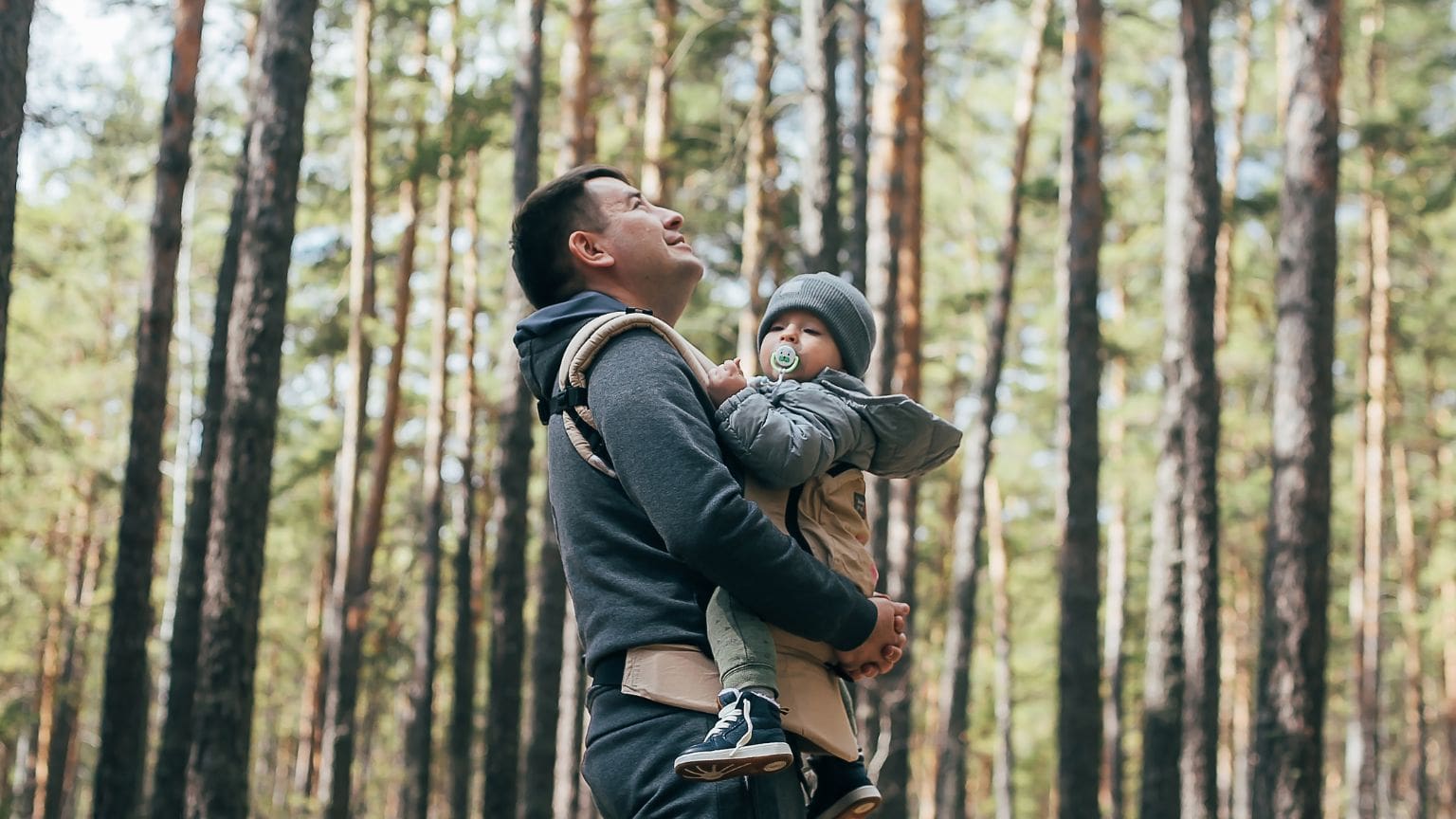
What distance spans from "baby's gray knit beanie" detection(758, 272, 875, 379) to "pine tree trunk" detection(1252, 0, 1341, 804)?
7716 mm

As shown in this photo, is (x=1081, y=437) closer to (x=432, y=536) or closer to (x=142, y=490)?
(x=142, y=490)

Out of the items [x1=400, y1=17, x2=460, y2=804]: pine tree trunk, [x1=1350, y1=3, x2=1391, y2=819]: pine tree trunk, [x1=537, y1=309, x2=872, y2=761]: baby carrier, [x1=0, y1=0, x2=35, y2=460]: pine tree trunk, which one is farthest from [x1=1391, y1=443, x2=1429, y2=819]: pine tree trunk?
[x1=537, y1=309, x2=872, y2=761]: baby carrier

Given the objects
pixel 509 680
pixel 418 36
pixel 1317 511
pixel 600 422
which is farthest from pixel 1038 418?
pixel 600 422

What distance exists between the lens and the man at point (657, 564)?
2.34 meters

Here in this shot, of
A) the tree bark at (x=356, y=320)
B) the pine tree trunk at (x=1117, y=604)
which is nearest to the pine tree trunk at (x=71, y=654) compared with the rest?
the tree bark at (x=356, y=320)

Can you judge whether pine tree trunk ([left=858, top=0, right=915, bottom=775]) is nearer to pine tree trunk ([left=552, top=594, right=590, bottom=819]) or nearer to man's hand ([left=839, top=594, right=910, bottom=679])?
pine tree trunk ([left=552, top=594, right=590, bottom=819])

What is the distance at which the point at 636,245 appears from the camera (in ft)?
9.25

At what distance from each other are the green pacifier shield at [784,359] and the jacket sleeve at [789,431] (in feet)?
0.35

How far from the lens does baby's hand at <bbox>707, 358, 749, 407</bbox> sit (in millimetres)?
2666

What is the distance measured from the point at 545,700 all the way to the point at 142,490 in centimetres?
438

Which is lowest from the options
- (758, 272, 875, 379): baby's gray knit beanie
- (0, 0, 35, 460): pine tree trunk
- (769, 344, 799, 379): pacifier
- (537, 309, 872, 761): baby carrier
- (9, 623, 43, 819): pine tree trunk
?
(9, 623, 43, 819): pine tree trunk

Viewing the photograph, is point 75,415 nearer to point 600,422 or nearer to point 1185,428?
point 1185,428

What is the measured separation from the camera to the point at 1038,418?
27.2 metres

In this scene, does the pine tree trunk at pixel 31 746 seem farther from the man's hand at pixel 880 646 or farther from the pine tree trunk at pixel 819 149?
the man's hand at pixel 880 646
